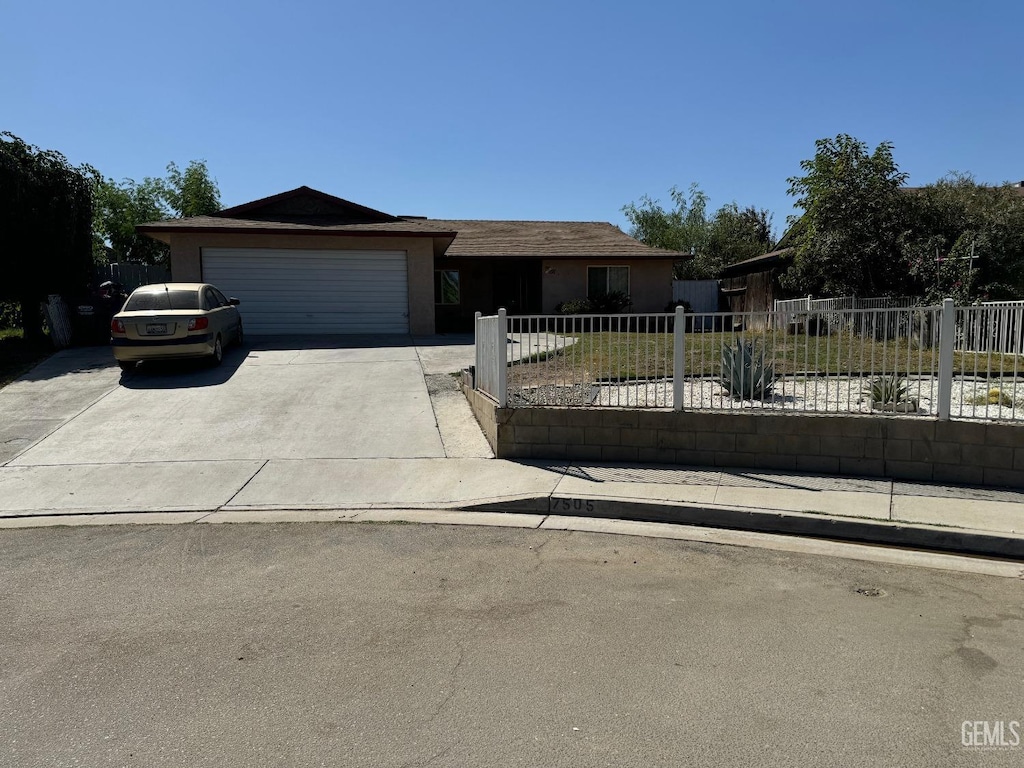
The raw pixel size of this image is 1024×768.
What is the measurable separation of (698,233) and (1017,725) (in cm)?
4371

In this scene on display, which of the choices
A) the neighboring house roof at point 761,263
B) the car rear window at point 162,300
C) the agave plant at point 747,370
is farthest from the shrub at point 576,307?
the agave plant at point 747,370

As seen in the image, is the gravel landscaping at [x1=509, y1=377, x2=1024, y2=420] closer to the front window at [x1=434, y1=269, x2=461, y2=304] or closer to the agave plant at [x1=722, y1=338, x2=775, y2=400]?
the agave plant at [x1=722, y1=338, x2=775, y2=400]

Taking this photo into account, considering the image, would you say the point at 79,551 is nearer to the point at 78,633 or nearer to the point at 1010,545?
the point at 78,633

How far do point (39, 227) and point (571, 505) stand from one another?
47.2 feet

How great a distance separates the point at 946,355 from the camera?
7297 millimetres

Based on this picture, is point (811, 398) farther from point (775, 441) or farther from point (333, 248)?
point (333, 248)

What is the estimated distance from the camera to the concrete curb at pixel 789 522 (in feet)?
19.3

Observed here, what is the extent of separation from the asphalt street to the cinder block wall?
237 cm

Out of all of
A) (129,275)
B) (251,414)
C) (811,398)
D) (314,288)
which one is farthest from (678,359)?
(129,275)

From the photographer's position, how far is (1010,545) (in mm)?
5781

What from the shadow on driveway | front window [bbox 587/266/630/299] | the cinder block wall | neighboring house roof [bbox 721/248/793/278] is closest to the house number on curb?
the cinder block wall

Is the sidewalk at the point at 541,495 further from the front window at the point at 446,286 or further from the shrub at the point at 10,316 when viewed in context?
the front window at the point at 446,286

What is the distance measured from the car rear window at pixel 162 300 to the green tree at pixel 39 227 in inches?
176

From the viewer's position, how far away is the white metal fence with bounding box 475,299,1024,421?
746 cm
